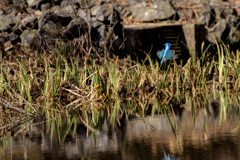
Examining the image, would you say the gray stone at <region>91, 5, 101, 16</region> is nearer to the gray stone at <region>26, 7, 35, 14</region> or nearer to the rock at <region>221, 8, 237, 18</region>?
the gray stone at <region>26, 7, 35, 14</region>

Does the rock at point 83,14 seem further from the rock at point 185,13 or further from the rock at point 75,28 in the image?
→ the rock at point 185,13

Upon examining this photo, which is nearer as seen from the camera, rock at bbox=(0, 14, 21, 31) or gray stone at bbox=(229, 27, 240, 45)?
rock at bbox=(0, 14, 21, 31)

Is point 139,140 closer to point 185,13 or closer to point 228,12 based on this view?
point 185,13

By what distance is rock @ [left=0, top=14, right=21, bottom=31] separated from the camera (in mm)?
6117

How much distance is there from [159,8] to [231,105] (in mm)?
4513

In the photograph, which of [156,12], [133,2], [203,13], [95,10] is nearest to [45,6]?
[95,10]

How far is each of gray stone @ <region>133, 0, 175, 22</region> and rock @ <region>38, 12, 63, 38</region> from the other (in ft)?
5.81

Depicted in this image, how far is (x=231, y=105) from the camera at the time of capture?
275cm

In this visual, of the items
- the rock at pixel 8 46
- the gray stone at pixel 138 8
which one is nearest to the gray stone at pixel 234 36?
the gray stone at pixel 138 8

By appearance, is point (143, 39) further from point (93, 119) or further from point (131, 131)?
point (131, 131)

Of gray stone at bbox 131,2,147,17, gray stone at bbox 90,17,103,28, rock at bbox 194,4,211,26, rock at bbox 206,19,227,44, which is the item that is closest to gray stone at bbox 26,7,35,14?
gray stone at bbox 90,17,103,28

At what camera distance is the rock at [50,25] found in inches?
221

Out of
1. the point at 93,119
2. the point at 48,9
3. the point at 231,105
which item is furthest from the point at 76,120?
the point at 48,9

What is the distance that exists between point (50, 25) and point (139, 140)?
175 inches
